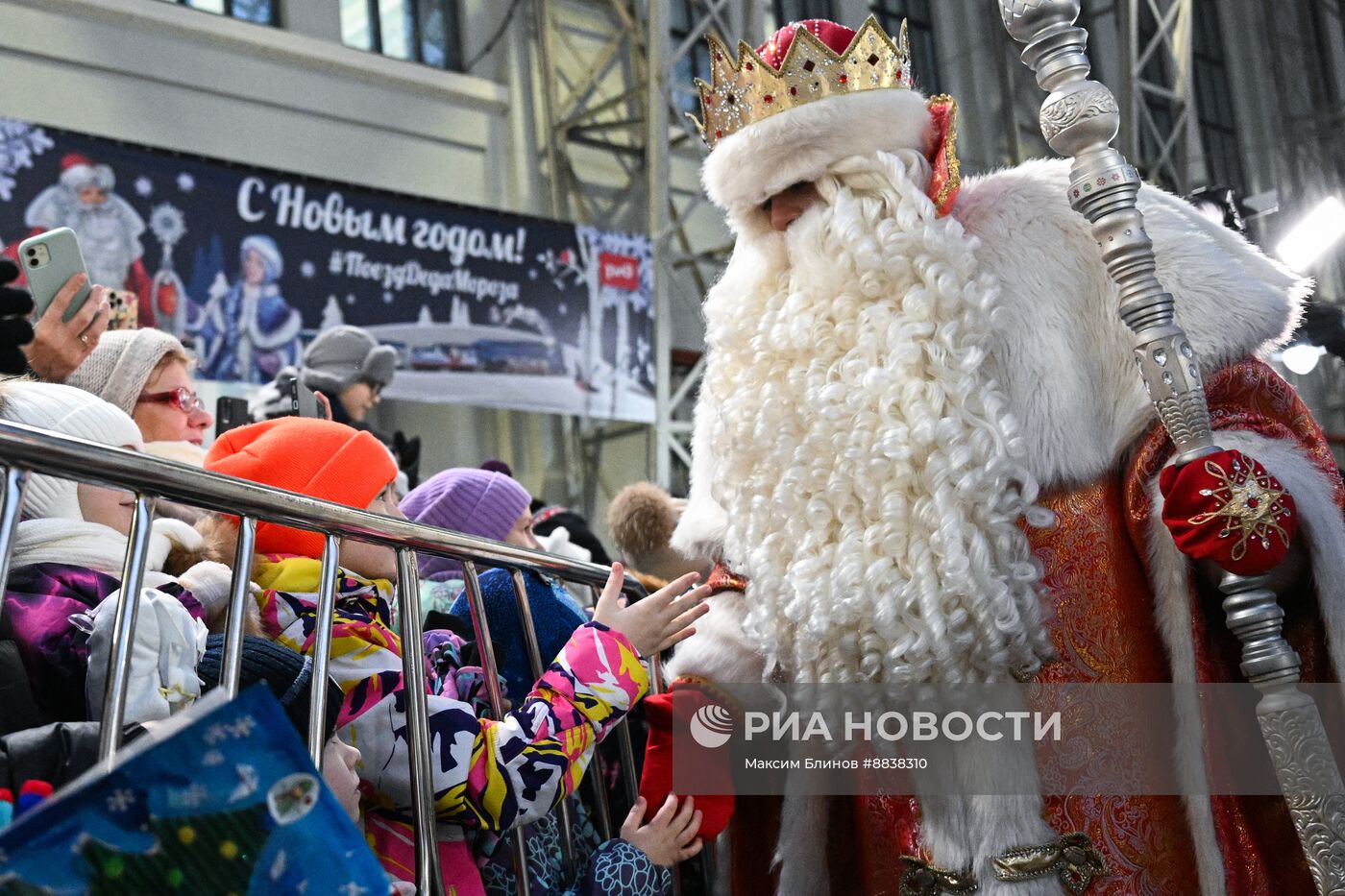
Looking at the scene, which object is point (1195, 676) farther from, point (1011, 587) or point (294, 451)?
point (294, 451)

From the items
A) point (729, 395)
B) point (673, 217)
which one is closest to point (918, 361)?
point (729, 395)

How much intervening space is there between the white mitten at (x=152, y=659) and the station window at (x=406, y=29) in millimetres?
7107

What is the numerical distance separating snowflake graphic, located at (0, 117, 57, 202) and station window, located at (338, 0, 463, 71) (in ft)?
8.95

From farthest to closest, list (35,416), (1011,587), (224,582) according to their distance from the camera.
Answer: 1. (1011,587)
2. (224,582)
3. (35,416)

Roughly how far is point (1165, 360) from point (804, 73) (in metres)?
0.77

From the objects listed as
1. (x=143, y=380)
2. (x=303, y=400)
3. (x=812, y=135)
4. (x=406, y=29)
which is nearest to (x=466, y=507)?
(x=303, y=400)

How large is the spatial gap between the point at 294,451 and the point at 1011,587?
115 centimetres

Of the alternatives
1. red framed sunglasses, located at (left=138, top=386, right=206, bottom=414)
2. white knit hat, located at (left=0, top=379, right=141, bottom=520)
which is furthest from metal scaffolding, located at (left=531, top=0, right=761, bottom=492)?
white knit hat, located at (left=0, top=379, right=141, bottom=520)

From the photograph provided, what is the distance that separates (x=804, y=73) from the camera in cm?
216

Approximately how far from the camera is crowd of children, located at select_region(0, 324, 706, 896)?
4.72 ft

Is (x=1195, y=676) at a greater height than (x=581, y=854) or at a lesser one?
greater

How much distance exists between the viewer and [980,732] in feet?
6.40

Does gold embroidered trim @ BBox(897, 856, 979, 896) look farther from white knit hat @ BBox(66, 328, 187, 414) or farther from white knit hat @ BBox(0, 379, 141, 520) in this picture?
white knit hat @ BBox(66, 328, 187, 414)

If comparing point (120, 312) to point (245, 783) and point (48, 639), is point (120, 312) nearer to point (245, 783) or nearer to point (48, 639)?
point (48, 639)
